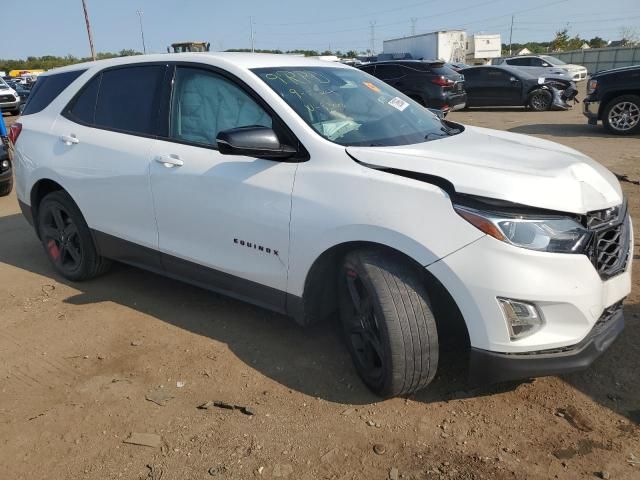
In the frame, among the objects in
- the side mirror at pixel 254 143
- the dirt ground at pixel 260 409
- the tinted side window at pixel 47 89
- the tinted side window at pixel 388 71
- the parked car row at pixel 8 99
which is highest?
the tinted side window at pixel 47 89

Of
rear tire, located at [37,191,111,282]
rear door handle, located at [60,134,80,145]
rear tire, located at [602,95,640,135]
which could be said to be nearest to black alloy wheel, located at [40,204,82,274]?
rear tire, located at [37,191,111,282]

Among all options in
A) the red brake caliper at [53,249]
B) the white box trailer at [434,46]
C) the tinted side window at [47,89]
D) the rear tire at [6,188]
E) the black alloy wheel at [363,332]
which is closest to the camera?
the black alloy wheel at [363,332]

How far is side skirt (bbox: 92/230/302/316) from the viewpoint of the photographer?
314 cm

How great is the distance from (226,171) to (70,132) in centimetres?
175

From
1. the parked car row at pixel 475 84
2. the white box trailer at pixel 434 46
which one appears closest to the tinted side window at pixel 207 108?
the parked car row at pixel 475 84

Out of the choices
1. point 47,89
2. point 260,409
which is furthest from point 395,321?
point 47,89

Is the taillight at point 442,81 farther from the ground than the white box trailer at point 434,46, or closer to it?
closer to it

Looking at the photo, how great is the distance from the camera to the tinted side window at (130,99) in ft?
12.1

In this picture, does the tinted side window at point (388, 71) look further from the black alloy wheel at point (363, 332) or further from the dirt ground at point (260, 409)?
the black alloy wheel at point (363, 332)

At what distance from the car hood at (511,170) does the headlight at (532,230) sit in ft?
0.22

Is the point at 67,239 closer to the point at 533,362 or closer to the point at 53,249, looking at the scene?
the point at 53,249

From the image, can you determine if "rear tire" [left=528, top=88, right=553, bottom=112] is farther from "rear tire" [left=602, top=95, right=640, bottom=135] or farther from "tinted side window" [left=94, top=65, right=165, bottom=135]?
"tinted side window" [left=94, top=65, right=165, bottom=135]

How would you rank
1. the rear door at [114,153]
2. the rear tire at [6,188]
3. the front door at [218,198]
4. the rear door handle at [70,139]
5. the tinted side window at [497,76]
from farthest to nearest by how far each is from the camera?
1. the tinted side window at [497,76]
2. the rear tire at [6,188]
3. the rear door handle at [70,139]
4. the rear door at [114,153]
5. the front door at [218,198]

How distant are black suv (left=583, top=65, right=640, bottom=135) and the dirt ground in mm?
7831
